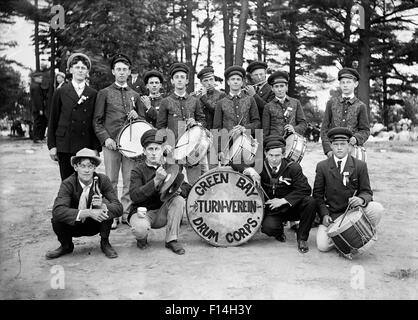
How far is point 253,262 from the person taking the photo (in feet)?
15.0

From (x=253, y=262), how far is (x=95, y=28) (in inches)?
415

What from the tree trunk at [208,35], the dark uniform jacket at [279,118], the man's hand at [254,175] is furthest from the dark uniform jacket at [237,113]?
the tree trunk at [208,35]

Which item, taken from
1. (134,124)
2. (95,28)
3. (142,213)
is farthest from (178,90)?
(95,28)

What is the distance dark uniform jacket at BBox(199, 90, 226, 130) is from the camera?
675 cm

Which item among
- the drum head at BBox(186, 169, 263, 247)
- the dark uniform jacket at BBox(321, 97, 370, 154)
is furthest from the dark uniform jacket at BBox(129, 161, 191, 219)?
the dark uniform jacket at BBox(321, 97, 370, 154)

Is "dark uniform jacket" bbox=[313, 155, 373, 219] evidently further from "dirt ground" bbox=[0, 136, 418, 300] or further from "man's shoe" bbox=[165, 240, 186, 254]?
"man's shoe" bbox=[165, 240, 186, 254]

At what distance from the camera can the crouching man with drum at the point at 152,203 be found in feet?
16.3

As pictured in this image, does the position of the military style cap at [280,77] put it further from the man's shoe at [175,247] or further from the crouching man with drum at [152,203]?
the man's shoe at [175,247]

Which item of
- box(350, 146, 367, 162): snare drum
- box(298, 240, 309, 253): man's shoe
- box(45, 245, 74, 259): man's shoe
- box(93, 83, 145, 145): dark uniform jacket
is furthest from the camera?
box(93, 83, 145, 145): dark uniform jacket

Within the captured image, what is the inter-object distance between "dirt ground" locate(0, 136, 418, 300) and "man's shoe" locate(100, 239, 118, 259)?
2.6 inches

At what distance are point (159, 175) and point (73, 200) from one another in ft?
2.94

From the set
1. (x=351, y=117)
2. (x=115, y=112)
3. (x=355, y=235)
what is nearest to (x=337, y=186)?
(x=355, y=235)

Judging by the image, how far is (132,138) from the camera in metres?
5.66
